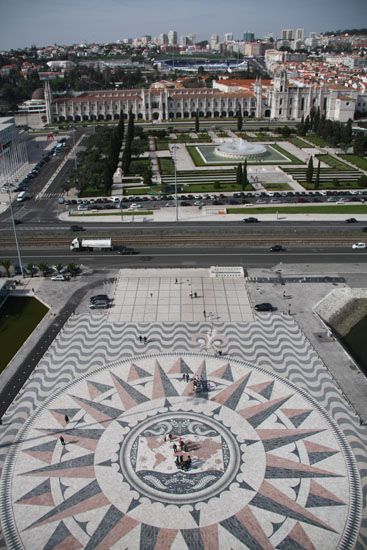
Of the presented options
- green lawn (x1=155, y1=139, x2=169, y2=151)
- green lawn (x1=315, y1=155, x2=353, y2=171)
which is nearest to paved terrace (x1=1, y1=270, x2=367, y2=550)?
green lawn (x1=315, y1=155, x2=353, y2=171)

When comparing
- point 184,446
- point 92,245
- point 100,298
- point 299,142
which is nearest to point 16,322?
point 100,298

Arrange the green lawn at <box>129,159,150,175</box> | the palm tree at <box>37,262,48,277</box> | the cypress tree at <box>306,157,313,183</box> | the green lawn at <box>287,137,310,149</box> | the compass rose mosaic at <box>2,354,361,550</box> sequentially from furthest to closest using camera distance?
the green lawn at <box>287,137,310,149</box> → the green lawn at <box>129,159,150,175</box> → the cypress tree at <box>306,157,313,183</box> → the palm tree at <box>37,262,48,277</box> → the compass rose mosaic at <box>2,354,361,550</box>

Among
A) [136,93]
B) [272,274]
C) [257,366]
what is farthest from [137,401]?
[136,93]

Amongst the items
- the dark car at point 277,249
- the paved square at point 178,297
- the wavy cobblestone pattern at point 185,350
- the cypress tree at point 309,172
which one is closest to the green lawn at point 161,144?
the cypress tree at point 309,172

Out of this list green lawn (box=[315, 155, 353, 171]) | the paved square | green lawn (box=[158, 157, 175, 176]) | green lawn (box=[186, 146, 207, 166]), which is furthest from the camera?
green lawn (box=[186, 146, 207, 166])

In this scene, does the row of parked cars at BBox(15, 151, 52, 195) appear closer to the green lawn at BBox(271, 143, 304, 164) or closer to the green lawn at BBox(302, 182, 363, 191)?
the green lawn at BBox(302, 182, 363, 191)

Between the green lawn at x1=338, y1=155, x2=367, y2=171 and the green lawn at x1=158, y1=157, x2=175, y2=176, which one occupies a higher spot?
the green lawn at x1=158, y1=157, x2=175, y2=176

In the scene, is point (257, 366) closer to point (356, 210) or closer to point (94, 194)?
point (356, 210)
